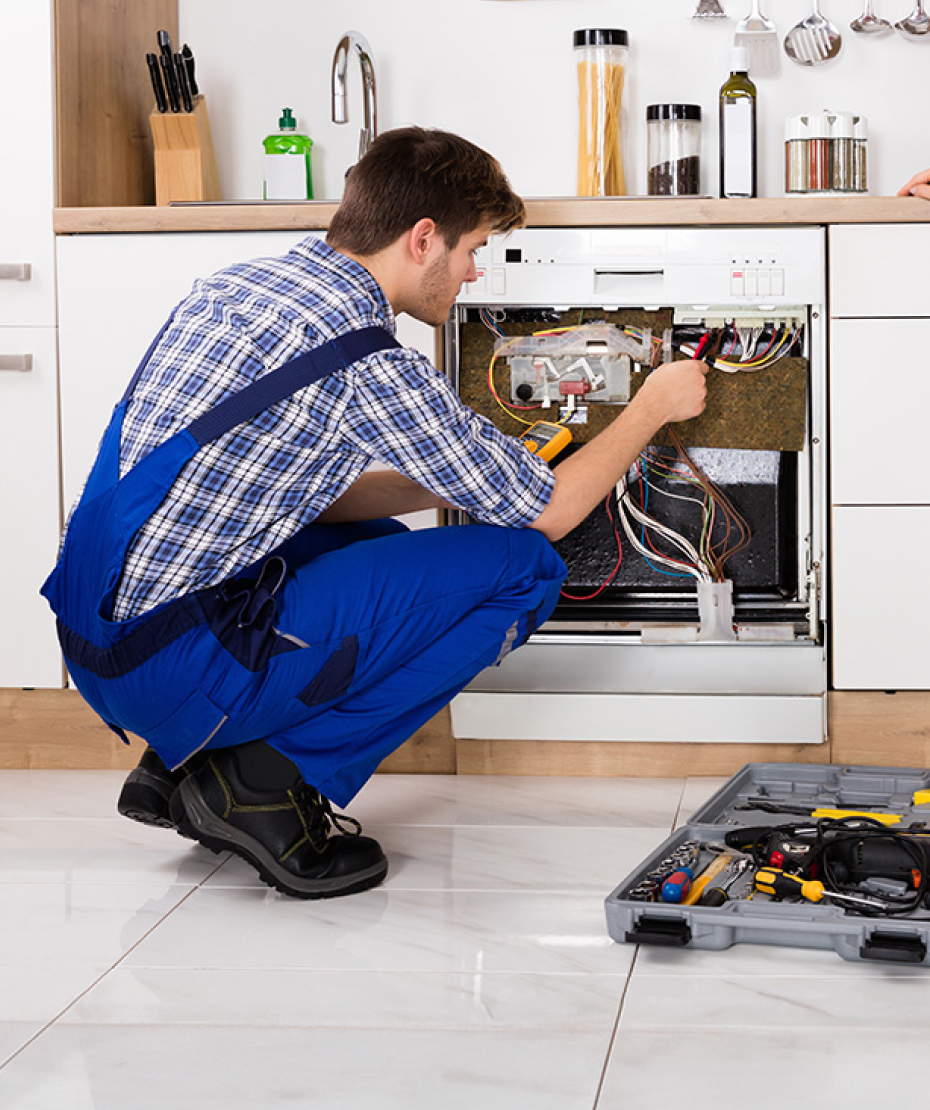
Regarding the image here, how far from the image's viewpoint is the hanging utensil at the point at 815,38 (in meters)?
2.78

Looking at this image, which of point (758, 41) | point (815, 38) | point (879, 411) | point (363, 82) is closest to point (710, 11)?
point (758, 41)

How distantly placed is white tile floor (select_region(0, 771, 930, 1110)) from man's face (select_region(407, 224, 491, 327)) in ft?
2.48

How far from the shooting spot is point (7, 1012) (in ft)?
4.56

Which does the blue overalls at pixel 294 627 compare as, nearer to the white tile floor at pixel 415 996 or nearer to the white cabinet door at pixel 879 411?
the white tile floor at pixel 415 996

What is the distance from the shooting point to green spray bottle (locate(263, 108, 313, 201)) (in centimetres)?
288

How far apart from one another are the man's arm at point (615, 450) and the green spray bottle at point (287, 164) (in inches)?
46.2

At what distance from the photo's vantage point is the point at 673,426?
7.89 ft

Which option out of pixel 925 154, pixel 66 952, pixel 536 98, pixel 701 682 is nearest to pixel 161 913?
pixel 66 952

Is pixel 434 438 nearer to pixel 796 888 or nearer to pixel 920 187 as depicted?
pixel 796 888

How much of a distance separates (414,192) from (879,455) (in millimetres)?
961

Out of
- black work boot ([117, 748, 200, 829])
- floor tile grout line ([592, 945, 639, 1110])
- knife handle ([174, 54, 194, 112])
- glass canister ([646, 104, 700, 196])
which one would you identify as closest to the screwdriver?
floor tile grout line ([592, 945, 639, 1110])

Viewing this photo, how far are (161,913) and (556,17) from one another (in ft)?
6.70

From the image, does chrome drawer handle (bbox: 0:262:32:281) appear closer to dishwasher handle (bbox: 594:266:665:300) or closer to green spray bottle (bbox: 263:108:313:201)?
green spray bottle (bbox: 263:108:313:201)

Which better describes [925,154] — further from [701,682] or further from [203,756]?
[203,756]
